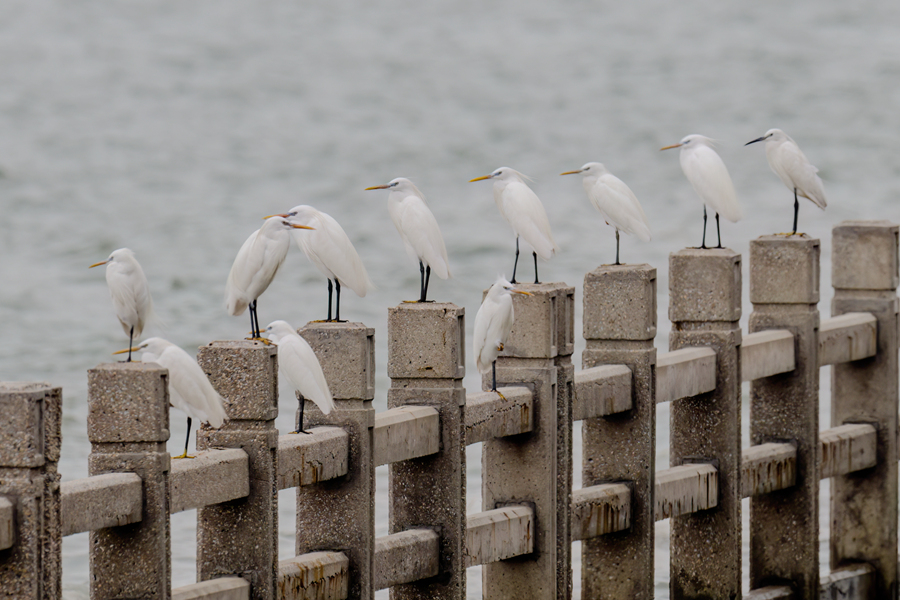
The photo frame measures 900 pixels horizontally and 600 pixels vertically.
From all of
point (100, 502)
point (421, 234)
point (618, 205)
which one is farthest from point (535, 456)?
point (100, 502)

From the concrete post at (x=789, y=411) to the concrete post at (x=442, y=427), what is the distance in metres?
2.73

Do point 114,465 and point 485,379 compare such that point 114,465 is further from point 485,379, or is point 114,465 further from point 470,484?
point 470,484

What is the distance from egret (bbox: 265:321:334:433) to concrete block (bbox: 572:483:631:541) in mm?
1855

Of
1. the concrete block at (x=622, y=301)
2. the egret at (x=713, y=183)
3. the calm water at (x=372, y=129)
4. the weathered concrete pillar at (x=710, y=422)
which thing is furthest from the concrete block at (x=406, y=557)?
the calm water at (x=372, y=129)

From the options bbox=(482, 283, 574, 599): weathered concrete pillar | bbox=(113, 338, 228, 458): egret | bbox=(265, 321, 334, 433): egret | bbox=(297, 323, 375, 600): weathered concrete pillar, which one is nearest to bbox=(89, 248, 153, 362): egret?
bbox=(113, 338, 228, 458): egret

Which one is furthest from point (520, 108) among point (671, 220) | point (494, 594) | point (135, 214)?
point (494, 594)

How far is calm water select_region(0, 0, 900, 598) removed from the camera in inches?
968

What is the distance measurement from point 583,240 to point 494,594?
62.5 ft

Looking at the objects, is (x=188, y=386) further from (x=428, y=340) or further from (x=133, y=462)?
(x=428, y=340)

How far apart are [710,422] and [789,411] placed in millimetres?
845

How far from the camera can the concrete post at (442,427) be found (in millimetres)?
5941

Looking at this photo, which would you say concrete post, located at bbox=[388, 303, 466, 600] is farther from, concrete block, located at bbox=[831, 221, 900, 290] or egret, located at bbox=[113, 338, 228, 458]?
concrete block, located at bbox=[831, 221, 900, 290]

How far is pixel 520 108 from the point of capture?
110 ft

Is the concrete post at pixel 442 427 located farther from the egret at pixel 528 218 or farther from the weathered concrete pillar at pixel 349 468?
the egret at pixel 528 218
